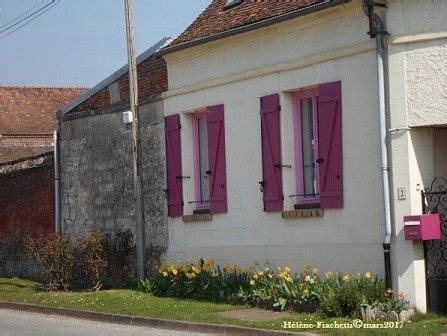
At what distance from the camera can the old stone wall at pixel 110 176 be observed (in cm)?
2098

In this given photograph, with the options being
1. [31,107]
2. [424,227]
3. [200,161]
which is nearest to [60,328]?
[200,161]

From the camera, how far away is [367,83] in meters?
15.5

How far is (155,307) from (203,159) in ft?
12.7

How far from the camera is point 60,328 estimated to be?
1670cm

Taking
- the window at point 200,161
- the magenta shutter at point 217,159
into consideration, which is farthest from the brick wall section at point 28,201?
the magenta shutter at point 217,159

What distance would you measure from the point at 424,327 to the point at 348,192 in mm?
3236

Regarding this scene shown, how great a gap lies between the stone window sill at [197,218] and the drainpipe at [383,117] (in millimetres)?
5220

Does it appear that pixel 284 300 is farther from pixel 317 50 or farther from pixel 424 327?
pixel 317 50

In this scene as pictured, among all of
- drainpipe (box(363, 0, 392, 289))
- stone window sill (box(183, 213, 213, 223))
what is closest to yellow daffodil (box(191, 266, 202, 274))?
stone window sill (box(183, 213, 213, 223))

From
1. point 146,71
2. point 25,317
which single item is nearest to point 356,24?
point 146,71

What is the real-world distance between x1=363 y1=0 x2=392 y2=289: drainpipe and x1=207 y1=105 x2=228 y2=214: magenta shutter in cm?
464

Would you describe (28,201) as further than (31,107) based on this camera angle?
No

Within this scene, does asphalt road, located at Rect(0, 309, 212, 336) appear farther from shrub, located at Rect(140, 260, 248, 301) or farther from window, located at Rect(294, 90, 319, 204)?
window, located at Rect(294, 90, 319, 204)

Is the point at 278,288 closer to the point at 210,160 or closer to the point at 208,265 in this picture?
the point at 208,265
